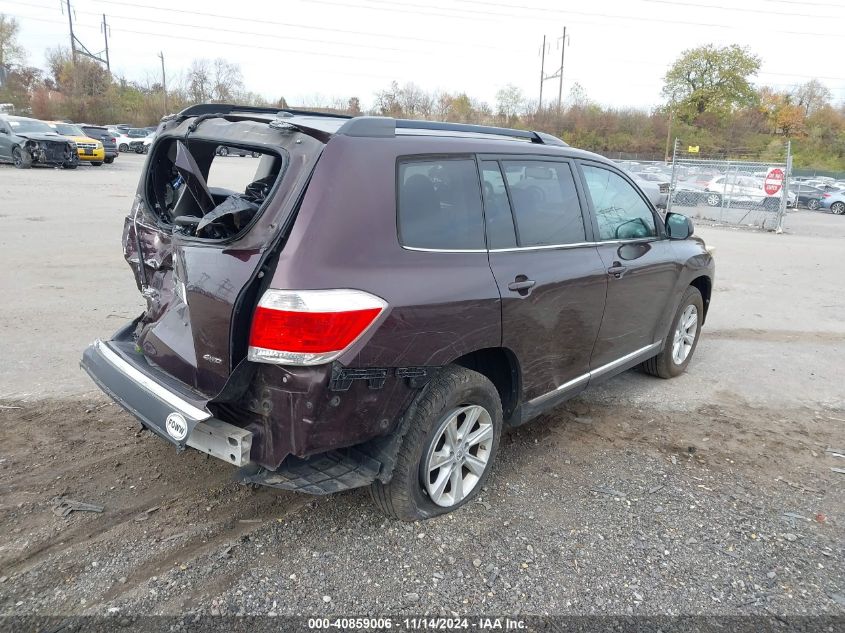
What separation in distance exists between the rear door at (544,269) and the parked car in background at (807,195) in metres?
29.8

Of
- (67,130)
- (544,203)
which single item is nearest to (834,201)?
(544,203)

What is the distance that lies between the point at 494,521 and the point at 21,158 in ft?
80.3

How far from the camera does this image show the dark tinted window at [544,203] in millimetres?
3455

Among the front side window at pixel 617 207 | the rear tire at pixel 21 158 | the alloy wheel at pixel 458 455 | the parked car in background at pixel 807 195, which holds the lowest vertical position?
the alloy wheel at pixel 458 455

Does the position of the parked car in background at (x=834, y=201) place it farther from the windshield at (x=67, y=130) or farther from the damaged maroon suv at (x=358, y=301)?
the windshield at (x=67, y=130)

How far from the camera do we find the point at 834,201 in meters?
28.1

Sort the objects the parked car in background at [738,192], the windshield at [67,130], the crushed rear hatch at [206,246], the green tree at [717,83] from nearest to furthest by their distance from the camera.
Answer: the crushed rear hatch at [206,246], the parked car in background at [738,192], the windshield at [67,130], the green tree at [717,83]

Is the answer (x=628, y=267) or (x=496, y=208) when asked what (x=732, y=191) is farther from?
(x=496, y=208)

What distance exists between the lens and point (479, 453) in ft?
11.1

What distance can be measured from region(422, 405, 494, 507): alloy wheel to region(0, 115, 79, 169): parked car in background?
940 inches

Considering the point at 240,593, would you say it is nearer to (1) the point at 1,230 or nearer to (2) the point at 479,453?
(2) the point at 479,453

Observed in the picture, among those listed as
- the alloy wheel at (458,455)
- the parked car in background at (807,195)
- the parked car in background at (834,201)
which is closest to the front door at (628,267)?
the alloy wheel at (458,455)

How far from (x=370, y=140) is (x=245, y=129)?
0.67 metres

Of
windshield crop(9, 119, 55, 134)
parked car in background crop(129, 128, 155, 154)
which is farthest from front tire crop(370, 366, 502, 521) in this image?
parked car in background crop(129, 128, 155, 154)
